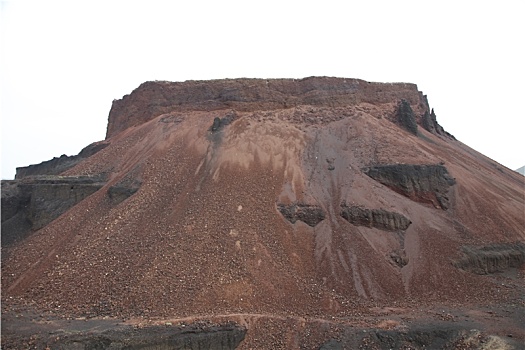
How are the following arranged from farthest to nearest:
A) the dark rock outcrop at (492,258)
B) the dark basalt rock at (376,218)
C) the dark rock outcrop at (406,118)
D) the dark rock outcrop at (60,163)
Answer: the dark rock outcrop at (60,163) → the dark rock outcrop at (406,118) → the dark basalt rock at (376,218) → the dark rock outcrop at (492,258)

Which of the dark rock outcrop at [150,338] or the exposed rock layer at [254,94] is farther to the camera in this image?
the exposed rock layer at [254,94]

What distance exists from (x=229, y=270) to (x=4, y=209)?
1765 cm

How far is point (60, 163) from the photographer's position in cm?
4009

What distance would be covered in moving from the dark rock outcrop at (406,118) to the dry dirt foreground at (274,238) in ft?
0.58

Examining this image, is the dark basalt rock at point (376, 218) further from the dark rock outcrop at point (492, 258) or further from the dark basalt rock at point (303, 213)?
the dark rock outcrop at point (492, 258)

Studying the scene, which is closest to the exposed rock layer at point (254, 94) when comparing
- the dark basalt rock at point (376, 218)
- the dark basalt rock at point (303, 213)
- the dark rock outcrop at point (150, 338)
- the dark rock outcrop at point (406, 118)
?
the dark rock outcrop at point (406, 118)

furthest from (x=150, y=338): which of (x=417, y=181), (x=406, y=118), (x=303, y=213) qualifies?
(x=406, y=118)

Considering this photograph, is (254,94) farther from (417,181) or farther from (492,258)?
(492,258)

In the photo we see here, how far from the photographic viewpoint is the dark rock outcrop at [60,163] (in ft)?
123

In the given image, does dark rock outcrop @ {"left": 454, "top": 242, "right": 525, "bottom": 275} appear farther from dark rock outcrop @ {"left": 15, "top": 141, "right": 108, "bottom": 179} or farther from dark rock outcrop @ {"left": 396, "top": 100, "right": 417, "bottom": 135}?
dark rock outcrop @ {"left": 15, "top": 141, "right": 108, "bottom": 179}

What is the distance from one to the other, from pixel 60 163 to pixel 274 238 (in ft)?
89.1

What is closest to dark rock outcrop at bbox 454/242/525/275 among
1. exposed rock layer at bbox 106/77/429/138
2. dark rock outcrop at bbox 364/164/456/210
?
dark rock outcrop at bbox 364/164/456/210

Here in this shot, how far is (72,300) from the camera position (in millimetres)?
19344

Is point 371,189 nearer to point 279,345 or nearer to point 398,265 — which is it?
point 398,265
